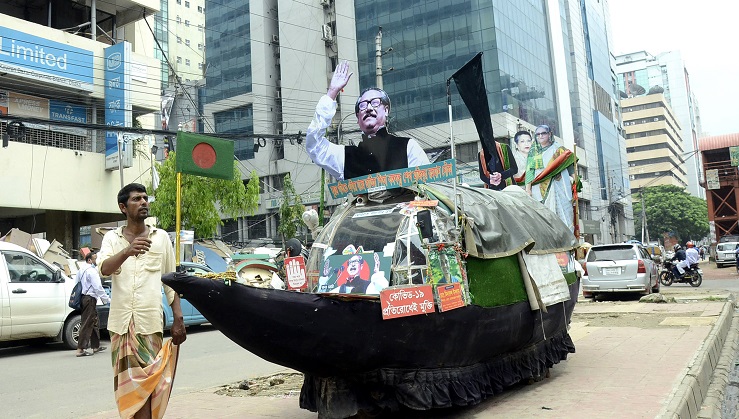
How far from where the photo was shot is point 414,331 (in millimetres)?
4141

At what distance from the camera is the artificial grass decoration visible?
15.4 feet

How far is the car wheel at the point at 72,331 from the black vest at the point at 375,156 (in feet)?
24.4

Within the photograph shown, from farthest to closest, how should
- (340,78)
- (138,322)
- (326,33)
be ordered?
(326,33), (340,78), (138,322)

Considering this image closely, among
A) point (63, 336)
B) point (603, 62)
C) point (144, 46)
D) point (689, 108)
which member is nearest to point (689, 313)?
point (63, 336)

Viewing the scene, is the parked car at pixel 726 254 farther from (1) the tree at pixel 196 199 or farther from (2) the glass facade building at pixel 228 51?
(2) the glass facade building at pixel 228 51

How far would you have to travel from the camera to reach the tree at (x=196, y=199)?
2269 cm

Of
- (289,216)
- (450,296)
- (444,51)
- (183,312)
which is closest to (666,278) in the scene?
(183,312)

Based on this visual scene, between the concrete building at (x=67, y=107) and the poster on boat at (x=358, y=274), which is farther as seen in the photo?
the concrete building at (x=67, y=107)

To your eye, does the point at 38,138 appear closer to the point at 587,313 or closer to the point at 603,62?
the point at 587,313

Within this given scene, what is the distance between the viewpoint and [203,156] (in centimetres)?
425

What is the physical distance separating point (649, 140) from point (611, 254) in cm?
8944

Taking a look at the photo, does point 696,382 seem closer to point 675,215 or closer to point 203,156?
point 203,156

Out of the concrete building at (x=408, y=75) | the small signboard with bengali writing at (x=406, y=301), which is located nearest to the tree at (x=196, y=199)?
the concrete building at (x=408, y=75)

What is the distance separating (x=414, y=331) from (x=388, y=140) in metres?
2.58
